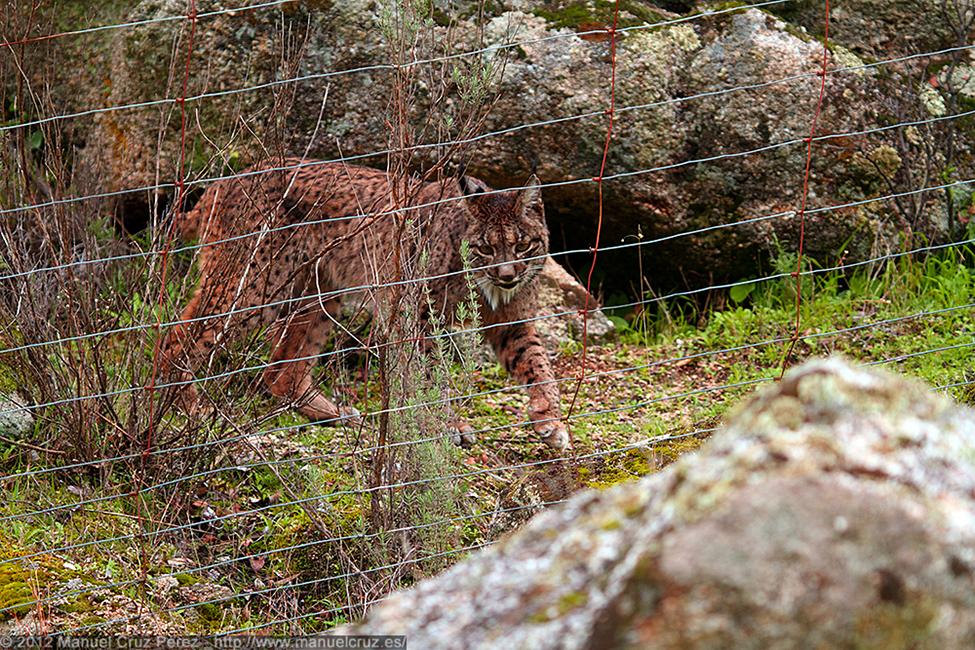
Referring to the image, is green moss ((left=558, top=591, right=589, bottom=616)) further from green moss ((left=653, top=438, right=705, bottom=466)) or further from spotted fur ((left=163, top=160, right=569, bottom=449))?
spotted fur ((left=163, top=160, right=569, bottom=449))

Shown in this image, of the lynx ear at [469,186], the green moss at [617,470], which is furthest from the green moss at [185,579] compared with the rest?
the lynx ear at [469,186]

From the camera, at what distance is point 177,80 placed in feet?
22.6

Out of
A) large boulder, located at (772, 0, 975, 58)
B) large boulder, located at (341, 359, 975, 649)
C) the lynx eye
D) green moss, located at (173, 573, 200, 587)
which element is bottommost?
green moss, located at (173, 573, 200, 587)

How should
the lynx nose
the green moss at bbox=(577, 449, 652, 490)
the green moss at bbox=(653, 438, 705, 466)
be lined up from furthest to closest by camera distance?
the lynx nose → the green moss at bbox=(653, 438, 705, 466) → the green moss at bbox=(577, 449, 652, 490)

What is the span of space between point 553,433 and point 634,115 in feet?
7.10

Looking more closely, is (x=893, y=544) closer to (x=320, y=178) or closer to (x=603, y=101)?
(x=320, y=178)

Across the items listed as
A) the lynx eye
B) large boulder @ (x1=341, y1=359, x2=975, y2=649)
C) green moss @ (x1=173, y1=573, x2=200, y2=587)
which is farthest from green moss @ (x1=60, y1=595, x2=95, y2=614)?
the lynx eye

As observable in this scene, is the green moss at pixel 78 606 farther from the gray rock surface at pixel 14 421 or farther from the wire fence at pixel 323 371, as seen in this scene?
the gray rock surface at pixel 14 421

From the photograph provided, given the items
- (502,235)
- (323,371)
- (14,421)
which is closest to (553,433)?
(502,235)

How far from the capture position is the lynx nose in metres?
5.83

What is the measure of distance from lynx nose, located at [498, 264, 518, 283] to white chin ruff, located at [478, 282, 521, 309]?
3.8 inches

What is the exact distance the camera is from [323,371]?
4719 mm

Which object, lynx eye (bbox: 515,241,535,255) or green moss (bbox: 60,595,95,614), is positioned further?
lynx eye (bbox: 515,241,535,255)

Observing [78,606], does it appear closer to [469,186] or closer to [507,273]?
[469,186]
